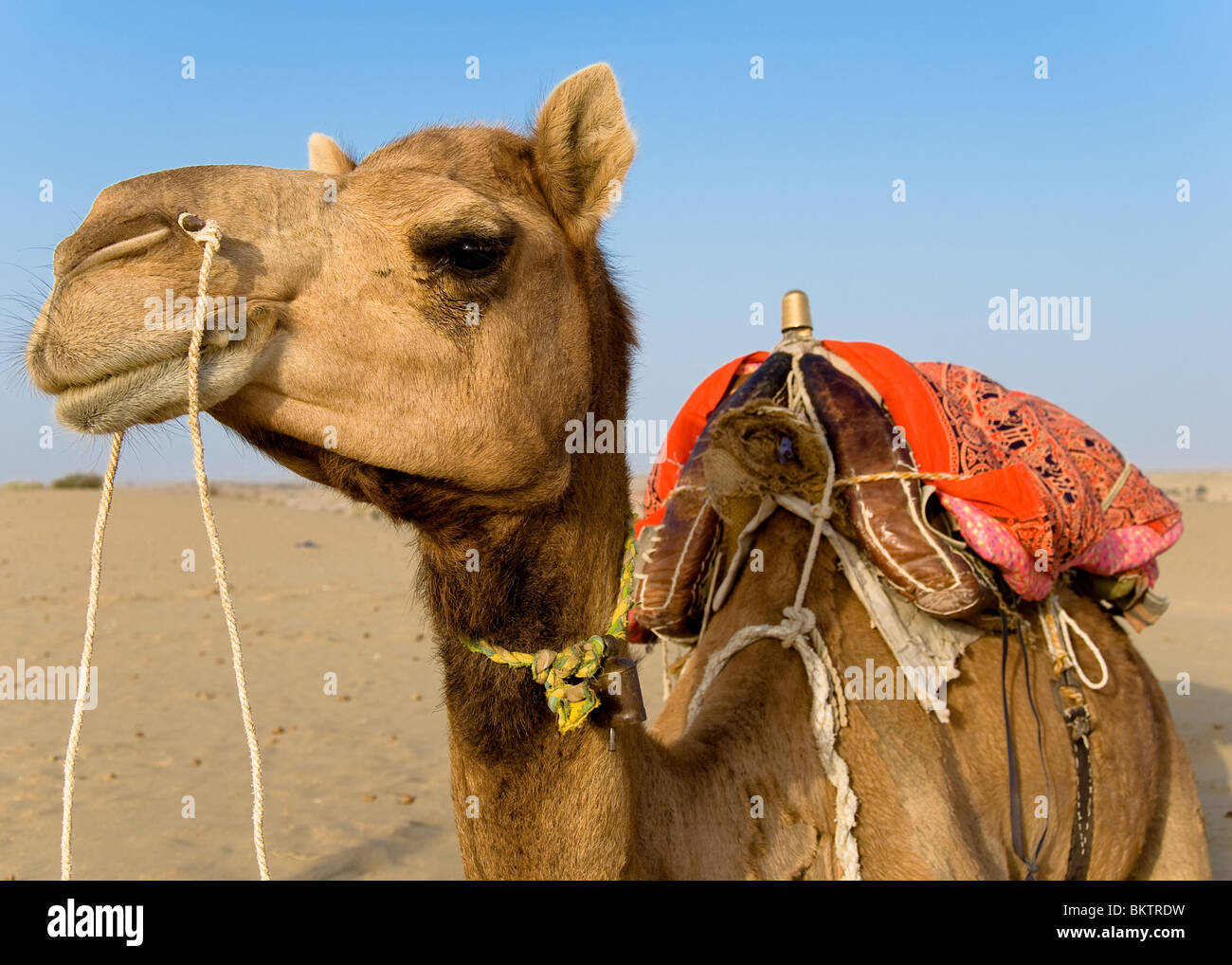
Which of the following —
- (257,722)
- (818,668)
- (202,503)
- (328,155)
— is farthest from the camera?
(257,722)

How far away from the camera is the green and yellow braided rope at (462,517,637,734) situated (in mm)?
1986

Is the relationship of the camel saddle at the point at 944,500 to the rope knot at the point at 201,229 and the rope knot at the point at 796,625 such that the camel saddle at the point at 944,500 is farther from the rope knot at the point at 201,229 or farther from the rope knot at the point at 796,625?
the rope knot at the point at 201,229

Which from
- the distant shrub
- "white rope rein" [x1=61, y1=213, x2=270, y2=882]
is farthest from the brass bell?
the distant shrub

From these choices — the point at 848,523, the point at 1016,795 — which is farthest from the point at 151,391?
the point at 1016,795

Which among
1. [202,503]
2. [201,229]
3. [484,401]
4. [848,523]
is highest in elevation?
[201,229]

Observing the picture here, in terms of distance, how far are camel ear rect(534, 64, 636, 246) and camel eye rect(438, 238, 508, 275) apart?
0.30 meters

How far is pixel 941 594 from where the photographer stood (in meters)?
2.88

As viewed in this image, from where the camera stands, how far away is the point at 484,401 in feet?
6.48

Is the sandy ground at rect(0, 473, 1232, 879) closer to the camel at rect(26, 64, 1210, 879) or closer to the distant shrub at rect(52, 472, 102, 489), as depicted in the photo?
the camel at rect(26, 64, 1210, 879)

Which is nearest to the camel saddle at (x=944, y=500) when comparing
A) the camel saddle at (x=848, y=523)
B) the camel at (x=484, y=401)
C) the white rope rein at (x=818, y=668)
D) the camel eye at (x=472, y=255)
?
the camel saddle at (x=848, y=523)

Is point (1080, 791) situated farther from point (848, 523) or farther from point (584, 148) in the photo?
point (584, 148)

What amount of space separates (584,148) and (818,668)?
4.76ft

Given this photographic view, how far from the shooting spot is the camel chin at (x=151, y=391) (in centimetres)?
167
